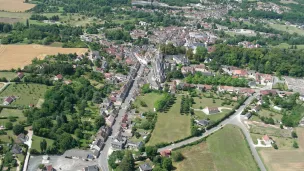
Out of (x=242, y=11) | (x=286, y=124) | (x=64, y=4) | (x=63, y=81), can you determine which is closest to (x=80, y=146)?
(x=63, y=81)

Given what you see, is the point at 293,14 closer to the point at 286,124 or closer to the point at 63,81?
the point at 286,124

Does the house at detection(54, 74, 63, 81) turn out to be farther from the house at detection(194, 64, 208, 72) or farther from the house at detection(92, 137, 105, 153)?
the house at detection(194, 64, 208, 72)

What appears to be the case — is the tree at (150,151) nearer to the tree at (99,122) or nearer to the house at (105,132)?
the house at (105,132)

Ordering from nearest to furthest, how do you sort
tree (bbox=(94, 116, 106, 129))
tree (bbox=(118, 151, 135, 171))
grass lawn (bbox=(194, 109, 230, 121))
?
tree (bbox=(118, 151, 135, 171))
tree (bbox=(94, 116, 106, 129))
grass lawn (bbox=(194, 109, 230, 121))

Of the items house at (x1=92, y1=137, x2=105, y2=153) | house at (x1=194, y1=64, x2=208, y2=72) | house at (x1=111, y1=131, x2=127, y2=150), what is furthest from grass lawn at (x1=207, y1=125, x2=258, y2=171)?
house at (x1=194, y1=64, x2=208, y2=72)

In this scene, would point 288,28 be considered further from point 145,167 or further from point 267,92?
point 145,167
